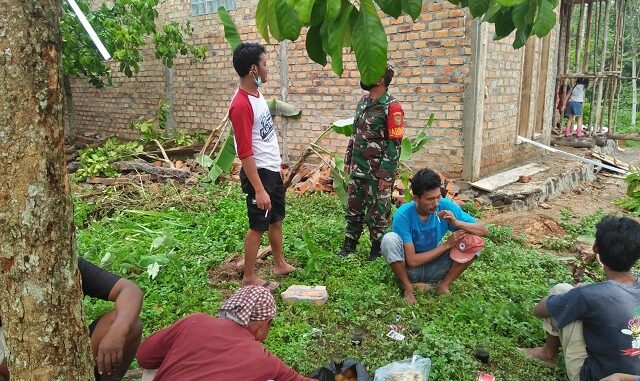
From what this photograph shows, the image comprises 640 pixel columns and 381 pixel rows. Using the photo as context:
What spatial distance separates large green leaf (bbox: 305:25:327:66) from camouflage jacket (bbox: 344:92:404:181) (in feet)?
8.05

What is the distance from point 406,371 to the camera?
8.60 ft

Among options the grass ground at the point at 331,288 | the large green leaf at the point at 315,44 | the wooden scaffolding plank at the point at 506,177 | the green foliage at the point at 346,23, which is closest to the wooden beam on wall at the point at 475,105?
the wooden scaffolding plank at the point at 506,177

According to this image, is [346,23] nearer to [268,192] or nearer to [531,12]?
[531,12]

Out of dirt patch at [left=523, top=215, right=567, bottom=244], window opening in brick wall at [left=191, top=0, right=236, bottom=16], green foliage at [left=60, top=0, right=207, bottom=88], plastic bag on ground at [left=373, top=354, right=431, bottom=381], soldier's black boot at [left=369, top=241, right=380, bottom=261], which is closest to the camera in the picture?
plastic bag on ground at [left=373, top=354, right=431, bottom=381]

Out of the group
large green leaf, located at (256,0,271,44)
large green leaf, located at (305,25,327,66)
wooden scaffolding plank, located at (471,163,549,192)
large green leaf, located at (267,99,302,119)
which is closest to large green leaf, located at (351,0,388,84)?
large green leaf, located at (305,25,327,66)

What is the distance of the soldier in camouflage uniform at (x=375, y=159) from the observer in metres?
4.04

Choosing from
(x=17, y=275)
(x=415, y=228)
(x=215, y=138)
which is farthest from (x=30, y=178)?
(x=215, y=138)

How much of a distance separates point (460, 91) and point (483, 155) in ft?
3.42

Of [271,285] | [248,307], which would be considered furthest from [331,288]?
[248,307]

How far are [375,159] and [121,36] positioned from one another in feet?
17.6

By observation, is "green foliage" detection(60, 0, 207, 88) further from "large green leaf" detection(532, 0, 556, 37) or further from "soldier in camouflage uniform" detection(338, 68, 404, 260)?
"large green leaf" detection(532, 0, 556, 37)

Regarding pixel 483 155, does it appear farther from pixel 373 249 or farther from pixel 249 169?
pixel 249 169

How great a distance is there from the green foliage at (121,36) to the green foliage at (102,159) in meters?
1.41

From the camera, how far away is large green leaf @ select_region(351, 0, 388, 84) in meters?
1.36
